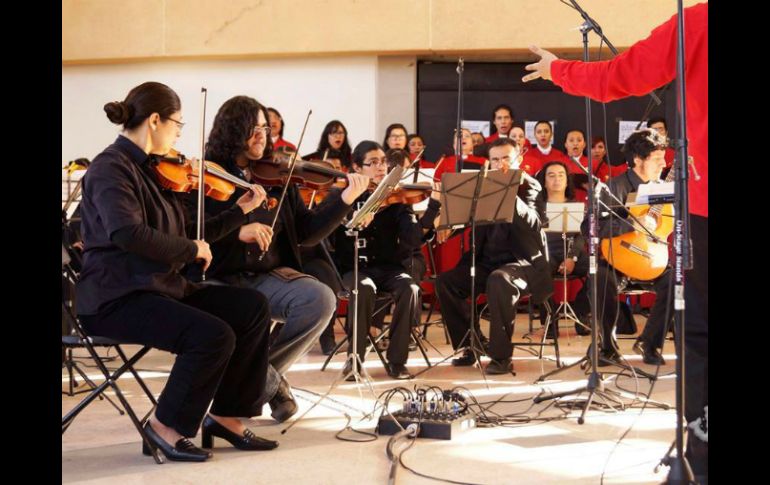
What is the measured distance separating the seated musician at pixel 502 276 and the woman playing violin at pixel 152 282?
6.54ft

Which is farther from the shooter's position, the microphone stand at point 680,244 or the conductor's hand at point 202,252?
the conductor's hand at point 202,252

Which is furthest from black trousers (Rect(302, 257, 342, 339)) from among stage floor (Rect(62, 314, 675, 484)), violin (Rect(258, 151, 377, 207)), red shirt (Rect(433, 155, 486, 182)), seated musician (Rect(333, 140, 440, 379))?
red shirt (Rect(433, 155, 486, 182))

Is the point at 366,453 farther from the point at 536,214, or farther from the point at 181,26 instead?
the point at 181,26

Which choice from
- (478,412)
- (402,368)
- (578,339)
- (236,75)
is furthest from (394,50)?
(478,412)

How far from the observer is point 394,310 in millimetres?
4625

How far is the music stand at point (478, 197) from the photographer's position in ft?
14.3

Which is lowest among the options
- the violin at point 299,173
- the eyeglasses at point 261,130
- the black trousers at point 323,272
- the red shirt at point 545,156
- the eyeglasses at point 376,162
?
the black trousers at point 323,272

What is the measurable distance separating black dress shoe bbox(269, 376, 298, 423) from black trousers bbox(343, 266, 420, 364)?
94cm

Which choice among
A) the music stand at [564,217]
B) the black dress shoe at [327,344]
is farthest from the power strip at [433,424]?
the music stand at [564,217]

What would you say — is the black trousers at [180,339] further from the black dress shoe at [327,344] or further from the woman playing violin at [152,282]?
the black dress shoe at [327,344]

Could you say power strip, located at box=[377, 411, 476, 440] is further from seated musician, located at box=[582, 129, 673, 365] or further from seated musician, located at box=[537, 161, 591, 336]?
seated musician, located at box=[537, 161, 591, 336]

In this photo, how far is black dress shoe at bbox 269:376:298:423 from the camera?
3453mm

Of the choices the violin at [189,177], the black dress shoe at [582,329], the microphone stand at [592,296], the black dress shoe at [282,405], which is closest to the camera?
the violin at [189,177]

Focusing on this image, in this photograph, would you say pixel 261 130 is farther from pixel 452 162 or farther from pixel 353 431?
pixel 452 162
